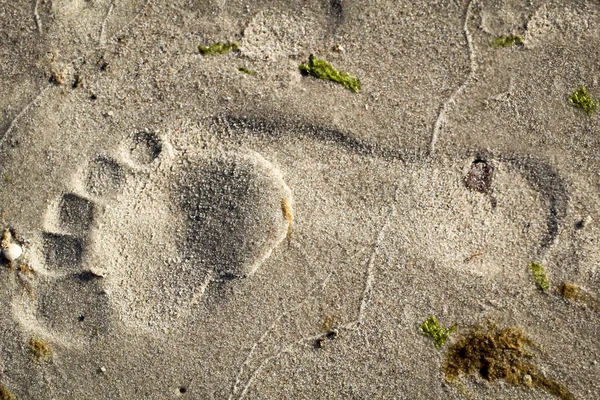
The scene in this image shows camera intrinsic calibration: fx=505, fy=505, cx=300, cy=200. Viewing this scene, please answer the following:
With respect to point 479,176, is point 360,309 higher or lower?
lower

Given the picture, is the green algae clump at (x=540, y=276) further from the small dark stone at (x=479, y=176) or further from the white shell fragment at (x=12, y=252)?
the white shell fragment at (x=12, y=252)

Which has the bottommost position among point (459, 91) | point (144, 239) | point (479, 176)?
point (144, 239)

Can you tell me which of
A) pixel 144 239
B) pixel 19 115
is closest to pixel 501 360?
pixel 144 239

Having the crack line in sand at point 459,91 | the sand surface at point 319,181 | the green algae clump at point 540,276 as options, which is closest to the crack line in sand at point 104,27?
the sand surface at point 319,181

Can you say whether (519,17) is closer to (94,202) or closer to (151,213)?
(151,213)

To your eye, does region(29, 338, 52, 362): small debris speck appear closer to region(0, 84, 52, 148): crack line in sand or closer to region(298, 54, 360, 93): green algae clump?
region(0, 84, 52, 148): crack line in sand

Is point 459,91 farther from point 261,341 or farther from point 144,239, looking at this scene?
point 144,239
